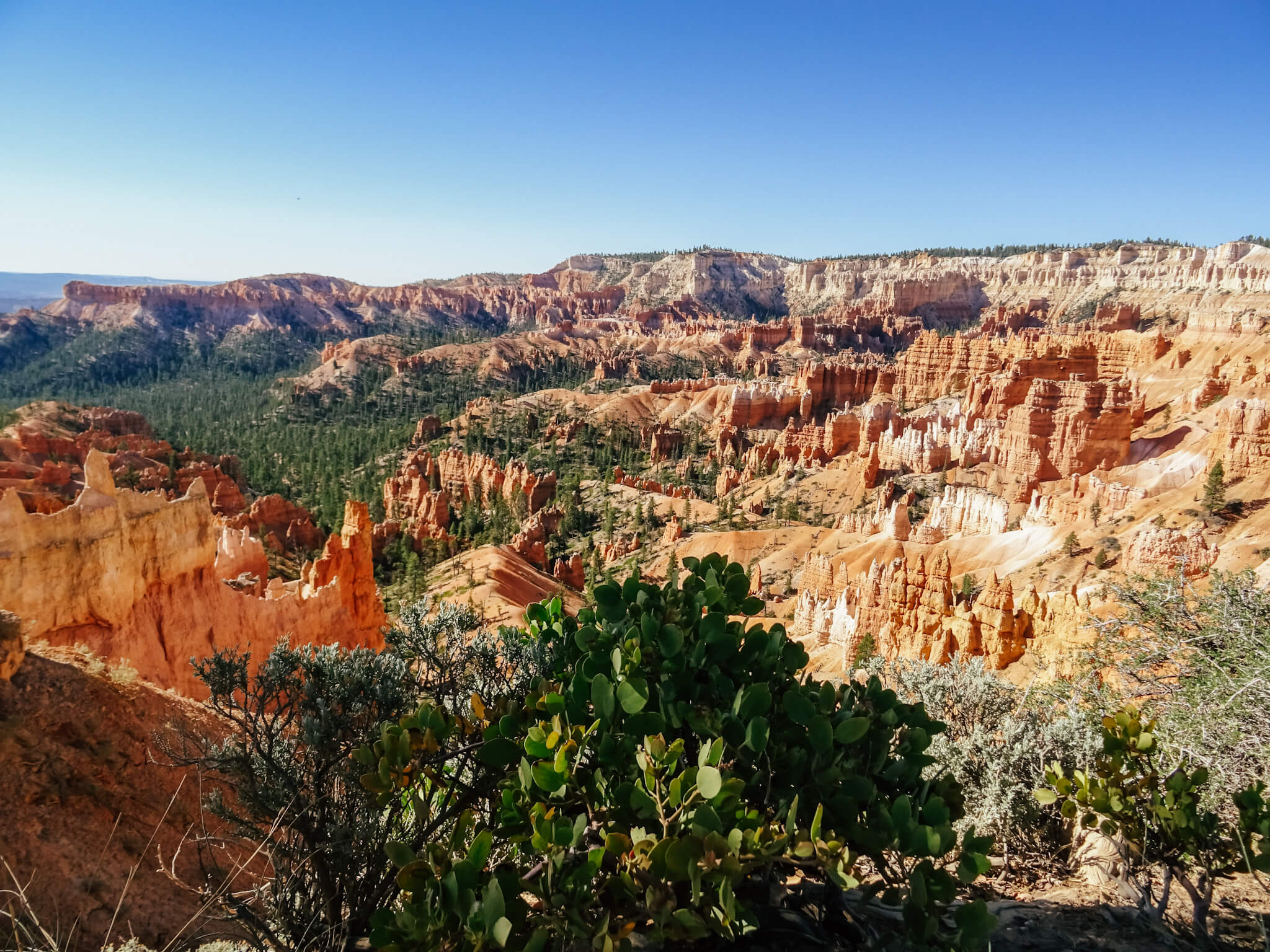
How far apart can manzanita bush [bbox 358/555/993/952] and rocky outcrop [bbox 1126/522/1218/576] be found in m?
24.9

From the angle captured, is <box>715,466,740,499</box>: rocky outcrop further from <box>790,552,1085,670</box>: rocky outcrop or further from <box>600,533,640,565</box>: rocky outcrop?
<box>790,552,1085,670</box>: rocky outcrop

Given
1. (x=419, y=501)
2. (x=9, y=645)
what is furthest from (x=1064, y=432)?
(x=9, y=645)

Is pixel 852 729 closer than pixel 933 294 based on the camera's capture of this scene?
Yes

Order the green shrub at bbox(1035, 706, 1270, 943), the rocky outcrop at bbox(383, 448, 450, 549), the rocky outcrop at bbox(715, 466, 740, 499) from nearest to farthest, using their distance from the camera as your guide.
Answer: the green shrub at bbox(1035, 706, 1270, 943) → the rocky outcrop at bbox(383, 448, 450, 549) → the rocky outcrop at bbox(715, 466, 740, 499)

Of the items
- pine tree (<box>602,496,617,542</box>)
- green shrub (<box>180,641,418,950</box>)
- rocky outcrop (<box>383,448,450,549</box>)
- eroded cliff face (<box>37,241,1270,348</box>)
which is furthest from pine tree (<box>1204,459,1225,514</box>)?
eroded cliff face (<box>37,241,1270,348</box>)

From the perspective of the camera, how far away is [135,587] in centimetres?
1351

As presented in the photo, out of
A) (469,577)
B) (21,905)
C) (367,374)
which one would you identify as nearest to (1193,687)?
→ (21,905)

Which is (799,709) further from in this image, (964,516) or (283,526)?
(283,526)

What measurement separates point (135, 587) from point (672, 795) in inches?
558

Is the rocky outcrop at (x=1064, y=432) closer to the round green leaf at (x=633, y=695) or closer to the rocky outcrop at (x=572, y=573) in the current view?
the rocky outcrop at (x=572, y=573)

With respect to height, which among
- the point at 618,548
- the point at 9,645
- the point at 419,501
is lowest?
the point at 618,548

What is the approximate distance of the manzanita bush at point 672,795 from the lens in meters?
3.14

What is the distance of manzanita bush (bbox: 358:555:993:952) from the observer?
124 inches

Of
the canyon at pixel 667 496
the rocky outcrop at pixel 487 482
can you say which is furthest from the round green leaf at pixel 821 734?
the rocky outcrop at pixel 487 482
